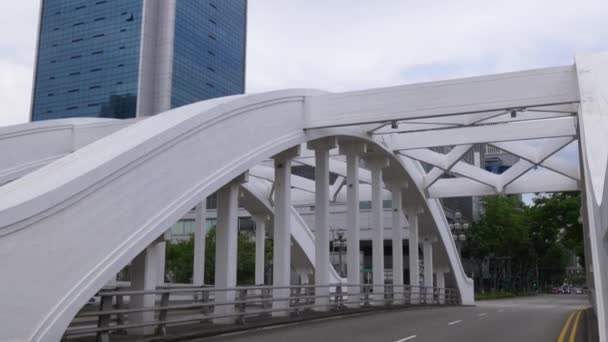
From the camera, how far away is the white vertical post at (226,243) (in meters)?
15.3

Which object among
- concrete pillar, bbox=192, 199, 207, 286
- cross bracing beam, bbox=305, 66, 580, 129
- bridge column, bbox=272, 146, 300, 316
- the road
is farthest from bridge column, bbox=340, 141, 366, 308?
concrete pillar, bbox=192, 199, 207, 286

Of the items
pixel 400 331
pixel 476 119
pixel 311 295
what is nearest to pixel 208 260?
pixel 311 295

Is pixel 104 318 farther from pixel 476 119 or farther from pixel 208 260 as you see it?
pixel 208 260

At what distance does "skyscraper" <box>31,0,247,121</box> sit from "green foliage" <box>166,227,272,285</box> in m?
52.5

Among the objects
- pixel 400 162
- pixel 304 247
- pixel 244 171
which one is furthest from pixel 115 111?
pixel 244 171

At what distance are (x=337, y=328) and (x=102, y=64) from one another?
345 feet

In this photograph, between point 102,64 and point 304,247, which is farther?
point 102,64

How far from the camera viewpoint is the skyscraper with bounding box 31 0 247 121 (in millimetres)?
106062

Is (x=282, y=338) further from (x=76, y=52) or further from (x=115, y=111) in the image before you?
(x=76, y=52)

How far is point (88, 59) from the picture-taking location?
11381 centimetres

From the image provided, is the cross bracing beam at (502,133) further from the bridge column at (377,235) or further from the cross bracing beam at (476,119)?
the bridge column at (377,235)

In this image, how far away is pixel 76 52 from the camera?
11688 centimetres

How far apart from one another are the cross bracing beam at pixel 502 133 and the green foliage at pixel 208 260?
97.6ft

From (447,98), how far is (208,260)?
36906 mm
